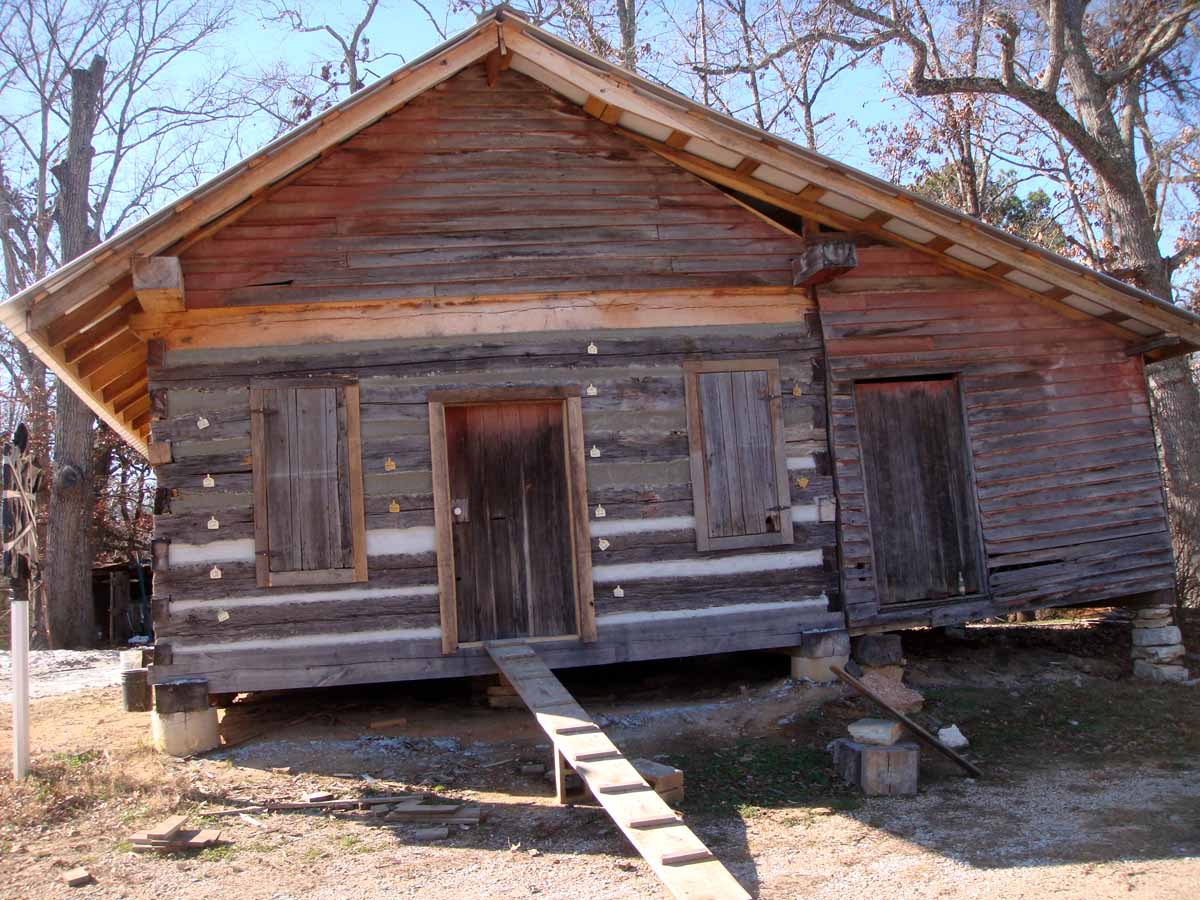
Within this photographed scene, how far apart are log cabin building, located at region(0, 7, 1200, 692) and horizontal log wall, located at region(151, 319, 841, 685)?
0.02 m

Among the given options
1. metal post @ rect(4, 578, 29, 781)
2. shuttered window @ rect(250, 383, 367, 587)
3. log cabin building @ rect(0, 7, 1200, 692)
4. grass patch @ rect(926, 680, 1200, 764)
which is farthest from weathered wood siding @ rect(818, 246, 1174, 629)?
metal post @ rect(4, 578, 29, 781)

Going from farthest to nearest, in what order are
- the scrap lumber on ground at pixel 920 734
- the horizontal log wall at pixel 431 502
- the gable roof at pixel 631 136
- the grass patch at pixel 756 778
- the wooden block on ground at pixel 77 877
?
the horizontal log wall at pixel 431 502 < the gable roof at pixel 631 136 < the scrap lumber on ground at pixel 920 734 < the grass patch at pixel 756 778 < the wooden block on ground at pixel 77 877

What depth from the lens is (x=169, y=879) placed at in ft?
17.5

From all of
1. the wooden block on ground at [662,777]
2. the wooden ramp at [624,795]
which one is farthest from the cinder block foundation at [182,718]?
the wooden block on ground at [662,777]

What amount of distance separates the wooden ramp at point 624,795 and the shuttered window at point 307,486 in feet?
5.27

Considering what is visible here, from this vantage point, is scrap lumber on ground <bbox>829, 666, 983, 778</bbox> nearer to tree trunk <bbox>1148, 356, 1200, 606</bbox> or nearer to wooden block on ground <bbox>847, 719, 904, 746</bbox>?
wooden block on ground <bbox>847, 719, 904, 746</bbox>

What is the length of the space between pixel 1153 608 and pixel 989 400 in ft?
8.65

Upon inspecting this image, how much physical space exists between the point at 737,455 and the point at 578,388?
150 centimetres

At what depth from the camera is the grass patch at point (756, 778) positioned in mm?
6555

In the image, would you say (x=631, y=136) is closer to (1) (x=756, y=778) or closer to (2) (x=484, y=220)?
(2) (x=484, y=220)

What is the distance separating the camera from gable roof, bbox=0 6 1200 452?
7.42 metres

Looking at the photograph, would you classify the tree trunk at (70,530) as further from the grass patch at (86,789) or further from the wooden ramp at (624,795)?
the wooden ramp at (624,795)

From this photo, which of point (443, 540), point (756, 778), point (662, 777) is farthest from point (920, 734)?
point (443, 540)

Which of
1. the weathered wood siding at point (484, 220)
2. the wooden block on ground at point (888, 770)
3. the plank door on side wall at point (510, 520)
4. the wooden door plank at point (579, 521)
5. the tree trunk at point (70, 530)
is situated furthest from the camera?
the tree trunk at point (70, 530)
